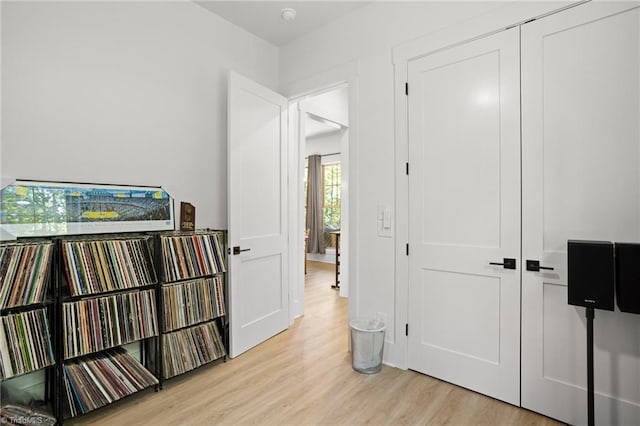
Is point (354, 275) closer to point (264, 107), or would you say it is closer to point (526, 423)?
point (526, 423)

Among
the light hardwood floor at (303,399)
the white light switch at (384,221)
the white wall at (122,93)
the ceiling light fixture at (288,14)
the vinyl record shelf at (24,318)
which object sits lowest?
the light hardwood floor at (303,399)

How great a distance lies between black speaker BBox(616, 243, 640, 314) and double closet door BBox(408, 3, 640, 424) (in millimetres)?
234

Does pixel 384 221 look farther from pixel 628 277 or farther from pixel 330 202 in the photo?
pixel 330 202

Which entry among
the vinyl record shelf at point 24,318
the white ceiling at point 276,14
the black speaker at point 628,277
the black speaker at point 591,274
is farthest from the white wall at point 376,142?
the vinyl record shelf at point 24,318

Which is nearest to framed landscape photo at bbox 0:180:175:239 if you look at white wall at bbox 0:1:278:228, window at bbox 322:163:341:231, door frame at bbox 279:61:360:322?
white wall at bbox 0:1:278:228

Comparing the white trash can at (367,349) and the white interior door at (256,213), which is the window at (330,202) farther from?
the white trash can at (367,349)

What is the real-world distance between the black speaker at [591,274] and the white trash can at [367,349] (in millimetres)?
1307

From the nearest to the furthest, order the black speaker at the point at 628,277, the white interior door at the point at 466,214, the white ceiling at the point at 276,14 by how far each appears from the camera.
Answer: the black speaker at the point at 628,277 < the white interior door at the point at 466,214 < the white ceiling at the point at 276,14

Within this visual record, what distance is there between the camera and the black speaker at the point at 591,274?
5.32 ft

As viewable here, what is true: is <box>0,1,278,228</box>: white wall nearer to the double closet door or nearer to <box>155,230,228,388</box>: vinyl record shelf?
<box>155,230,228,388</box>: vinyl record shelf

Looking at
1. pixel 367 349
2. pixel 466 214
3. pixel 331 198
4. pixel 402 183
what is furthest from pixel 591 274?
pixel 331 198

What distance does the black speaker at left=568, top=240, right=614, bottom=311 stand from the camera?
1621mm

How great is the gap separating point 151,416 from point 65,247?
111 cm

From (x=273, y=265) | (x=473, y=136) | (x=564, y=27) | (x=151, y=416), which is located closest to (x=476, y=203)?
(x=473, y=136)
